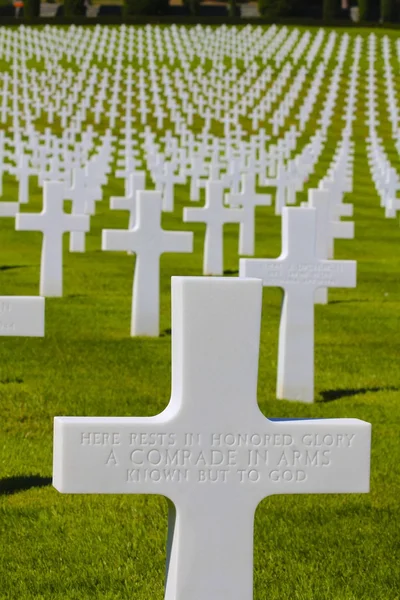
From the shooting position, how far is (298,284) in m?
9.95

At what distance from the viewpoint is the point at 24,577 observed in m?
5.98

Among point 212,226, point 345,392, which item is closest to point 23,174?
point 212,226

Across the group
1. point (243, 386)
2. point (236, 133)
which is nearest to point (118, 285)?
point (243, 386)

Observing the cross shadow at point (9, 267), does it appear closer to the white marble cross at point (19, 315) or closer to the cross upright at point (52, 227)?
the cross upright at point (52, 227)

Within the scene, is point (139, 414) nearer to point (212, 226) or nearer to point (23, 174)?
point (212, 226)

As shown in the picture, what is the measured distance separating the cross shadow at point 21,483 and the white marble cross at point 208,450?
2.71m

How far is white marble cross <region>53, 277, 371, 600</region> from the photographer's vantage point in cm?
458

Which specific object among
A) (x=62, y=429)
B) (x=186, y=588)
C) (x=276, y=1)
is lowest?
(x=276, y=1)

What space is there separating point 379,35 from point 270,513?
69917 millimetres

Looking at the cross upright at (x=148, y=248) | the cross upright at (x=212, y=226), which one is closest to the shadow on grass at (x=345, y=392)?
the cross upright at (x=148, y=248)

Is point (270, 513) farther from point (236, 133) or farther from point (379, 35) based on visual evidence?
point (379, 35)

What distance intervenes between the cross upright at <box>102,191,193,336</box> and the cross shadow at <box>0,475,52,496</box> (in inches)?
206

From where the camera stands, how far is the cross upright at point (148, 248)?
12.7m

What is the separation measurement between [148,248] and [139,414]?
378 centimetres
